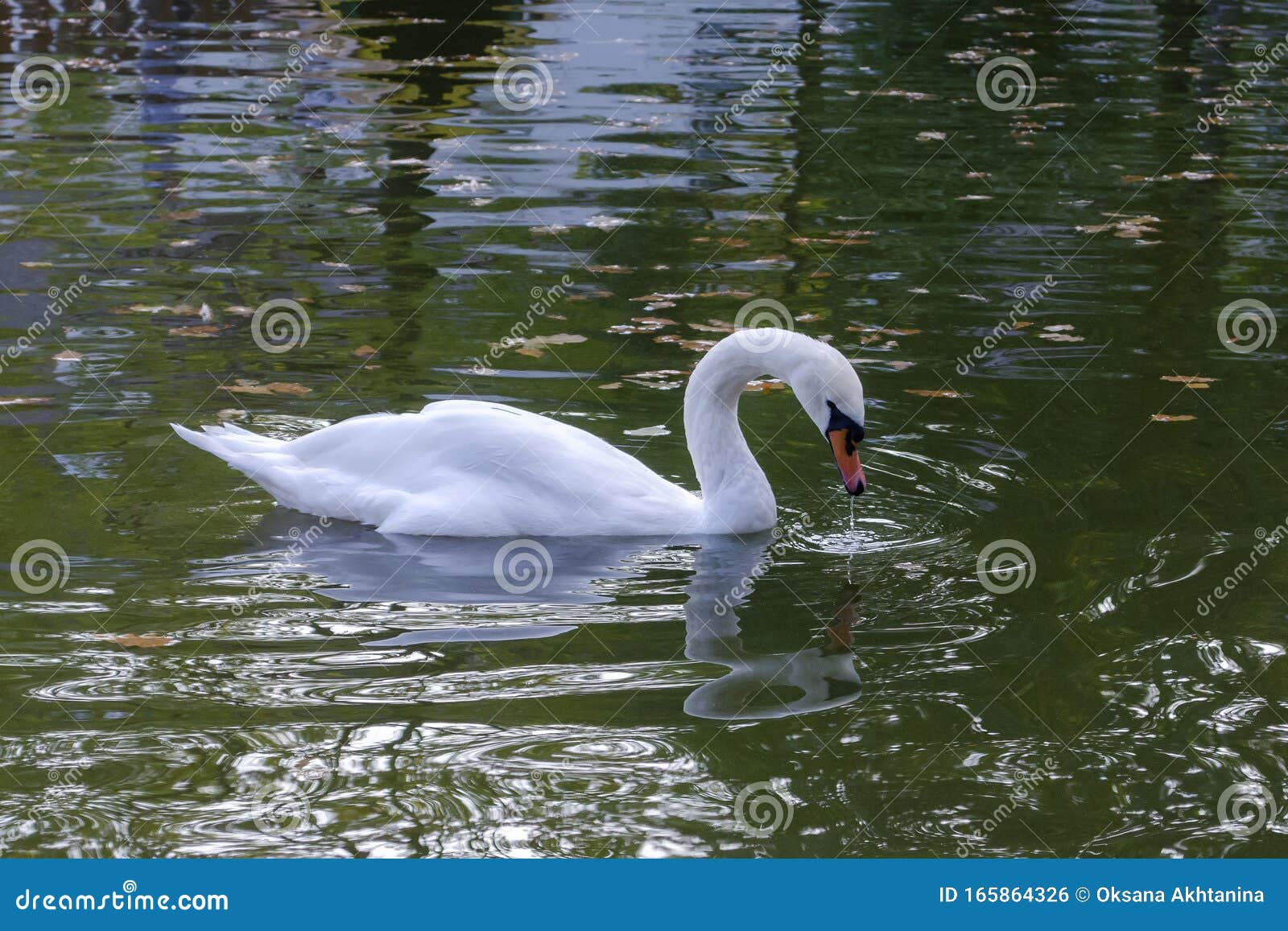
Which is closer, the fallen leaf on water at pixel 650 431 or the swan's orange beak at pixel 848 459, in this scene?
the swan's orange beak at pixel 848 459

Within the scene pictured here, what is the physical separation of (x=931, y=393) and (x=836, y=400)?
2.44 metres

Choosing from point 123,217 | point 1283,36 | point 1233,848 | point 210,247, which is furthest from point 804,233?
point 1283,36

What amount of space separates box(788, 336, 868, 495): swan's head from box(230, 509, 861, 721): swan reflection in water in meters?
0.53

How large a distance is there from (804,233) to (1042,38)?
1035 cm

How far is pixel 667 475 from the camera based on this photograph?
26.3ft

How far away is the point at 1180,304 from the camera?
34.4 feet

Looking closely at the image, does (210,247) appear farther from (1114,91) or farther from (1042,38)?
(1042,38)

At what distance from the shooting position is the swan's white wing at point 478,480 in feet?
23.1

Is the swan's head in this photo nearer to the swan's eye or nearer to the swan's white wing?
the swan's eye

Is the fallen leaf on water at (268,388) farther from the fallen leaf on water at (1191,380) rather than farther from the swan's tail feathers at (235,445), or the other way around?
the fallen leaf on water at (1191,380)

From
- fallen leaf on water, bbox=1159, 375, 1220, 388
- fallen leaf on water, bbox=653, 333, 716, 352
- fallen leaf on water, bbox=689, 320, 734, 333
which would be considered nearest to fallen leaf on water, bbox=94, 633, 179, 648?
fallen leaf on water, bbox=653, 333, 716, 352

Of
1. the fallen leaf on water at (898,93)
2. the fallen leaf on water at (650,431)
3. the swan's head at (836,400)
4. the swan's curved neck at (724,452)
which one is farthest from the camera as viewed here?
the fallen leaf on water at (898,93)

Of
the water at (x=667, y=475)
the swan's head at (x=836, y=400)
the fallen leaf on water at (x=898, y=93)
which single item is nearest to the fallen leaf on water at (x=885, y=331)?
the water at (x=667, y=475)

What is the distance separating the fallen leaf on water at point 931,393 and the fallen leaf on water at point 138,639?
4.47 metres
